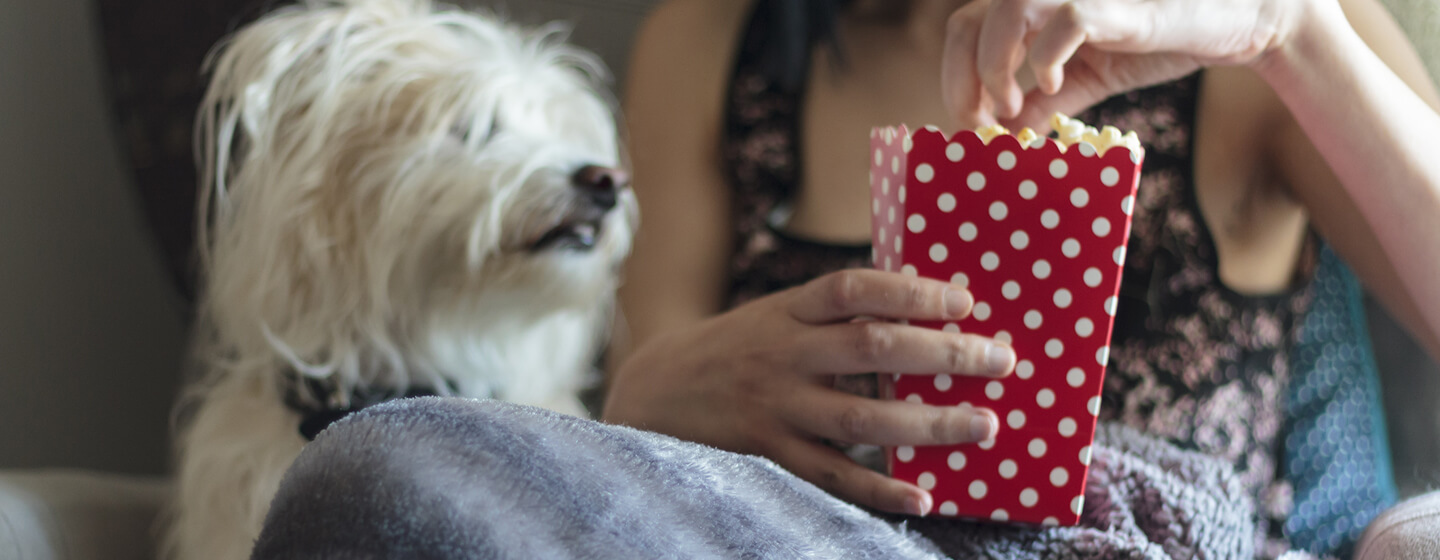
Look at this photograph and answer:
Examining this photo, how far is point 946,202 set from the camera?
20.1 inches

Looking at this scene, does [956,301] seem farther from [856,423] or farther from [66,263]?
[66,263]

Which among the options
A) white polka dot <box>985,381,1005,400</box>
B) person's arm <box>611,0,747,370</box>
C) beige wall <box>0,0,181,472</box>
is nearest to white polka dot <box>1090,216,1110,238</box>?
white polka dot <box>985,381,1005,400</box>

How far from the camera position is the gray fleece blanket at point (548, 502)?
1.19ft

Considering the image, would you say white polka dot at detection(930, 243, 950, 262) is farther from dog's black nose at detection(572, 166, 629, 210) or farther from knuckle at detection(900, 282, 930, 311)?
dog's black nose at detection(572, 166, 629, 210)

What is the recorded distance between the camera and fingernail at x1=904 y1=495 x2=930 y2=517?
0.55 m

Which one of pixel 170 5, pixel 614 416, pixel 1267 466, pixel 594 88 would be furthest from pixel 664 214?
pixel 1267 466

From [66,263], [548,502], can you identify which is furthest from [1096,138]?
[66,263]

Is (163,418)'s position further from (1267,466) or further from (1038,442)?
(1267,466)

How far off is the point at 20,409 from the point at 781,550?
45.7 inches

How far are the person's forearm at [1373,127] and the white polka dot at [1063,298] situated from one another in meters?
0.29

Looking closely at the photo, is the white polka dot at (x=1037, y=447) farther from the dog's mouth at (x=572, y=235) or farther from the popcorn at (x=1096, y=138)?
the dog's mouth at (x=572, y=235)

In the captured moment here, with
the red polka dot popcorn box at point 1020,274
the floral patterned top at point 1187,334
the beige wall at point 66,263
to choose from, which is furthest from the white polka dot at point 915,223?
the beige wall at point 66,263

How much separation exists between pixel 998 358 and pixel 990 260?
0.06 metres

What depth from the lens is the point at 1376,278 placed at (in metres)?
0.77
